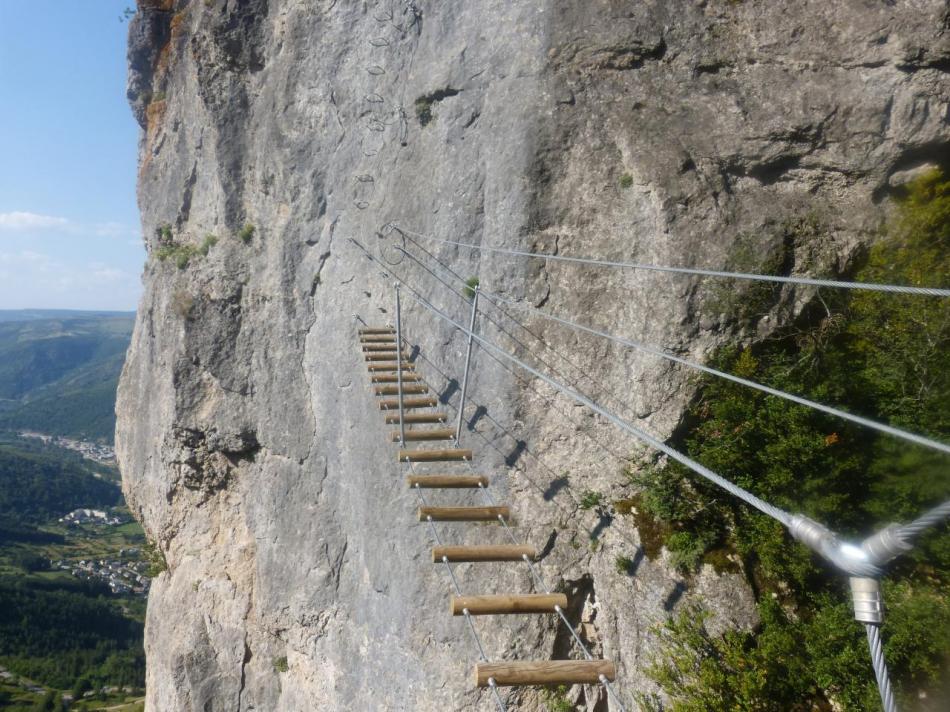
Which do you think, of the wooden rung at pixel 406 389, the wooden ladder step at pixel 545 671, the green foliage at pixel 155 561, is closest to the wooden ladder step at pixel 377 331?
the wooden rung at pixel 406 389

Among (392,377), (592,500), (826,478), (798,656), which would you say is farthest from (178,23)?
(798,656)

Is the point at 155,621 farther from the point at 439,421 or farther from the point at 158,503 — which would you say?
the point at 439,421

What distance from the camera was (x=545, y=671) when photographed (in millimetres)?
5379

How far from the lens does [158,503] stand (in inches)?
704

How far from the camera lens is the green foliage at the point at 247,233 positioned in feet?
49.2

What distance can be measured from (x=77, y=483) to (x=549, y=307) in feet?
487

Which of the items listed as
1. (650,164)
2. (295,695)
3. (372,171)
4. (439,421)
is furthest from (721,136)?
(295,695)

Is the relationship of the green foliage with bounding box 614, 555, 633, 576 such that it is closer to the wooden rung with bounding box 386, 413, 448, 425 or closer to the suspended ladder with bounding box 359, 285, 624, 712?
the suspended ladder with bounding box 359, 285, 624, 712

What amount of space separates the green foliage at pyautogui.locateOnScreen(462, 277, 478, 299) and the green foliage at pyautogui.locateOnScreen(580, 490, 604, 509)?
3.54 metres

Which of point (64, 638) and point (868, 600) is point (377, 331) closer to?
point (868, 600)

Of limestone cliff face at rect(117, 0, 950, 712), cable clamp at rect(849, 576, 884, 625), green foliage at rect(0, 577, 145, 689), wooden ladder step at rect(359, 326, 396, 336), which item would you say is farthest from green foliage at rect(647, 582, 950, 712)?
green foliage at rect(0, 577, 145, 689)

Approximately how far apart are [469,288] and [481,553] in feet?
15.5

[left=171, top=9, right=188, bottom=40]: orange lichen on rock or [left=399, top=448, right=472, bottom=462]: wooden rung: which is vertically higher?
[left=171, top=9, right=188, bottom=40]: orange lichen on rock

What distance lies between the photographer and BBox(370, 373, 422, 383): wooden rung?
1025 centimetres
